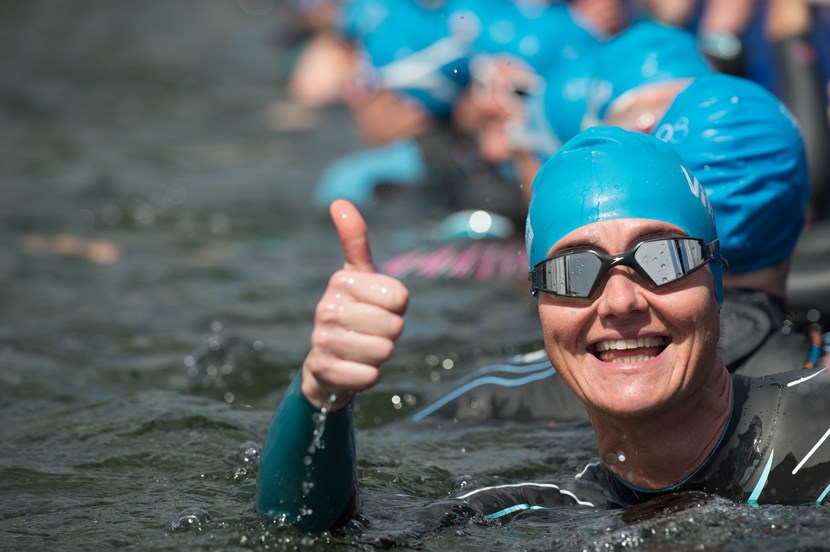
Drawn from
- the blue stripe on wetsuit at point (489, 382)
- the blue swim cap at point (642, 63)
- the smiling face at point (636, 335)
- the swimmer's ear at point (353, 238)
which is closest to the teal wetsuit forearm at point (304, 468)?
the swimmer's ear at point (353, 238)

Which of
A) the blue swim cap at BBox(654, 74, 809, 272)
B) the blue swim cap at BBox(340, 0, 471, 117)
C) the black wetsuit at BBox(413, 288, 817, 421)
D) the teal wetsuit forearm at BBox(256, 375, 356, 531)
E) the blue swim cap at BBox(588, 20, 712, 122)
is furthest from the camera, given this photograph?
the blue swim cap at BBox(340, 0, 471, 117)

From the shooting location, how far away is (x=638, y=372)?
3.39 metres

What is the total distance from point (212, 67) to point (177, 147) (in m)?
4.93

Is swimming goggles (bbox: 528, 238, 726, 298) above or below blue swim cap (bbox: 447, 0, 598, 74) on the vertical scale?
below

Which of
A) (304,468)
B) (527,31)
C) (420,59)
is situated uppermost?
(420,59)

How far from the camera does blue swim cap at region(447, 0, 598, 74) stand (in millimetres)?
9328

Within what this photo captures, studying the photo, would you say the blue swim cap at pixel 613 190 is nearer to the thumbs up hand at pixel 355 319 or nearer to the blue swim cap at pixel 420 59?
the thumbs up hand at pixel 355 319

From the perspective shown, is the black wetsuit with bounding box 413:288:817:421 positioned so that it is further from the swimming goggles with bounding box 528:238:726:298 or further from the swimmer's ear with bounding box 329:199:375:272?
the swimmer's ear with bounding box 329:199:375:272

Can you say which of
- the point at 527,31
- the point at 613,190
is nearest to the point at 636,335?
the point at 613,190

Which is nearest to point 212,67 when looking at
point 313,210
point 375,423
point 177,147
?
point 177,147

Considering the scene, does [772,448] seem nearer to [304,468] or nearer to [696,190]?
[696,190]

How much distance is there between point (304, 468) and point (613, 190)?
115 cm

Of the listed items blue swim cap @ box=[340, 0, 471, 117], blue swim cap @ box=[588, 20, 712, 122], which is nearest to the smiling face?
blue swim cap @ box=[588, 20, 712, 122]

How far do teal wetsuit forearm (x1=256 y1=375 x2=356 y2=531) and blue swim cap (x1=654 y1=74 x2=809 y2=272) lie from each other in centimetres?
187
